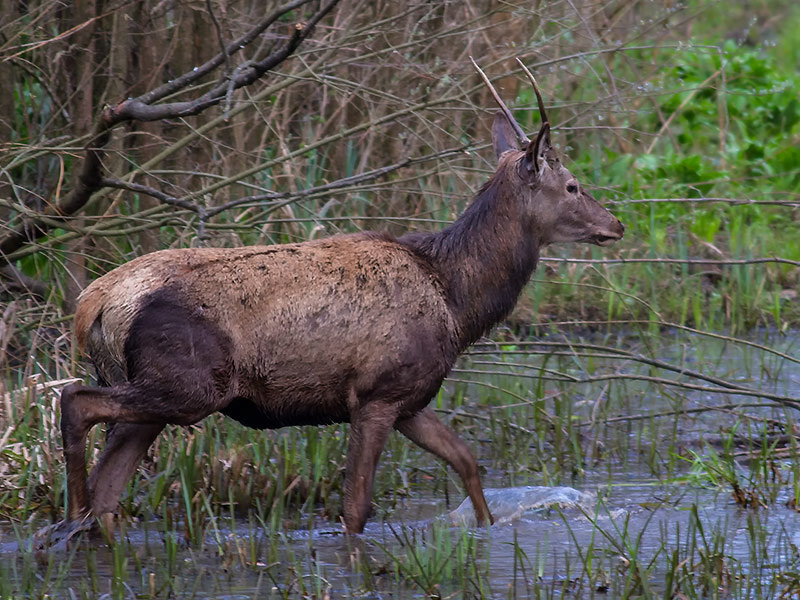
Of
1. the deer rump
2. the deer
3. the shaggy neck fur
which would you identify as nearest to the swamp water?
the deer

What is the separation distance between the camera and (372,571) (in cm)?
545

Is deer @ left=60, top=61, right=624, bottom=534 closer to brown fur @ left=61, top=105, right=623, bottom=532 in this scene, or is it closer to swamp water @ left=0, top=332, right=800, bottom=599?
brown fur @ left=61, top=105, right=623, bottom=532

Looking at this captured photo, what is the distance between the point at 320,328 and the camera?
6.20 m

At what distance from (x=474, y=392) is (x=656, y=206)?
340 centimetres

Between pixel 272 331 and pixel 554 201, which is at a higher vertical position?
pixel 554 201

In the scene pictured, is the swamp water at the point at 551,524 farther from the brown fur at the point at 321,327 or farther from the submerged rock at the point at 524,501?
the brown fur at the point at 321,327

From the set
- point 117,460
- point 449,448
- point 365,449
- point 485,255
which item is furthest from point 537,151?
point 117,460

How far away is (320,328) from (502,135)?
1709 millimetres

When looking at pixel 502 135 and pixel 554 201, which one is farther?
pixel 502 135

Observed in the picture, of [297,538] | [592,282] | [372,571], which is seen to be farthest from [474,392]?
[372,571]

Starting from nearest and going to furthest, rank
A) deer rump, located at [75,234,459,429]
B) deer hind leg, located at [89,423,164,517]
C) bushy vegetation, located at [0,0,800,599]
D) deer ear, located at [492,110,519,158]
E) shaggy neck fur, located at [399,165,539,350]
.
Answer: bushy vegetation, located at [0,0,800,599] → deer rump, located at [75,234,459,429] → deer hind leg, located at [89,423,164,517] → shaggy neck fur, located at [399,165,539,350] → deer ear, located at [492,110,519,158]

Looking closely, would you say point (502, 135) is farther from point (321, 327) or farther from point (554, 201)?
point (321, 327)

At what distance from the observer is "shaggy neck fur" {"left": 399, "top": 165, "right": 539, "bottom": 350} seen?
662 cm

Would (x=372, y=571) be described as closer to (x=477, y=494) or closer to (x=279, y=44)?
(x=477, y=494)
